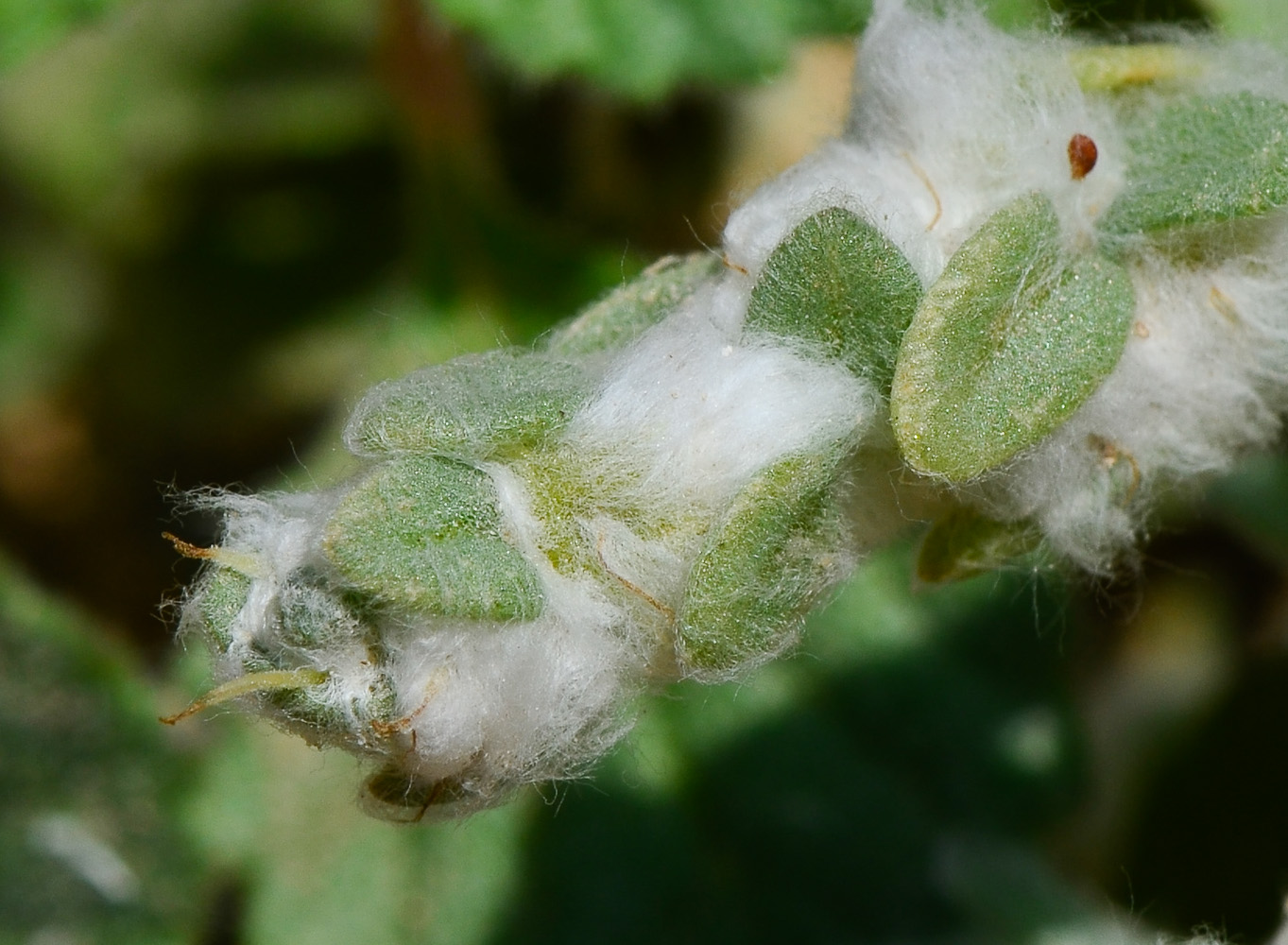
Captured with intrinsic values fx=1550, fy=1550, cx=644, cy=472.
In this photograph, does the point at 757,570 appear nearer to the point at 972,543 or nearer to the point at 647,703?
the point at 972,543

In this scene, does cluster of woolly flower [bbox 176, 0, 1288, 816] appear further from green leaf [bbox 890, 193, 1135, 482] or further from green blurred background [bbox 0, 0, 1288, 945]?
green blurred background [bbox 0, 0, 1288, 945]

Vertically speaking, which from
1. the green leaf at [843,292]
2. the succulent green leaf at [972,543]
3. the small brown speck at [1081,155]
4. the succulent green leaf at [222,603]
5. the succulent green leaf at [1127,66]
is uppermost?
the succulent green leaf at [1127,66]

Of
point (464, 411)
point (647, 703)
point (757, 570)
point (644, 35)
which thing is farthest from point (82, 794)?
point (757, 570)

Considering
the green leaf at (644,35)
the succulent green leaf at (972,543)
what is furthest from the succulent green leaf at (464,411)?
the green leaf at (644,35)

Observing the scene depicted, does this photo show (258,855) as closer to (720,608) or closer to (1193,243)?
(720,608)

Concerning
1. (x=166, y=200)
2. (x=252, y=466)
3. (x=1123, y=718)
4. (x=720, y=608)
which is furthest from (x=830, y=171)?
(x=166, y=200)

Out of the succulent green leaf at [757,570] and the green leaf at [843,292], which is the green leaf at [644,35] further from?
the succulent green leaf at [757,570]
